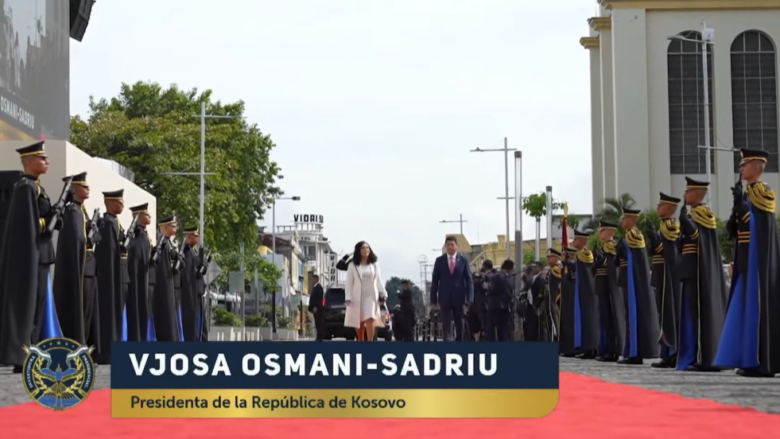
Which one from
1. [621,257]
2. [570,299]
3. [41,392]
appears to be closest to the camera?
[41,392]

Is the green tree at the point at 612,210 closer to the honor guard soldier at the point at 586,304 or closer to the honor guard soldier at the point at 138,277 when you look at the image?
the honor guard soldier at the point at 586,304

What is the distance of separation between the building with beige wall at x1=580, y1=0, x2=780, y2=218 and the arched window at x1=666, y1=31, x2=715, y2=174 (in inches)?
2.2

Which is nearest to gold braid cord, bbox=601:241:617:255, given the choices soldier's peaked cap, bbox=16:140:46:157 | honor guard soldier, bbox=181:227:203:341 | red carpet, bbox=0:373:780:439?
honor guard soldier, bbox=181:227:203:341

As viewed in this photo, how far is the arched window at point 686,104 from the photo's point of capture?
7775 centimetres

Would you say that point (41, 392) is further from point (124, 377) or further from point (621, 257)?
point (621, 257)

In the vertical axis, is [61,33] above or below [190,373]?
above

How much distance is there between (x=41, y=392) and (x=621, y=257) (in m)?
14.1

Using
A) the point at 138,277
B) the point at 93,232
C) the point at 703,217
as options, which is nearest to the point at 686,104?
the point at 138,277

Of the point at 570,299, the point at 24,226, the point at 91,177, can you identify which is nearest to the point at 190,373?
the point at 24,226

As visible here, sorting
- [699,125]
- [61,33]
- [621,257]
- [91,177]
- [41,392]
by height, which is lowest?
[41,392]

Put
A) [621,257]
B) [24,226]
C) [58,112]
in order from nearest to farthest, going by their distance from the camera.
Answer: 1. [24,226]
2. [621,257]
3. [58,112]

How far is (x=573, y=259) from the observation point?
24.2m

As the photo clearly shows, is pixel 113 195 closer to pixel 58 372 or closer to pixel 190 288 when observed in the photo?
pixel 190 288

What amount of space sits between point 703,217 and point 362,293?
632cm
